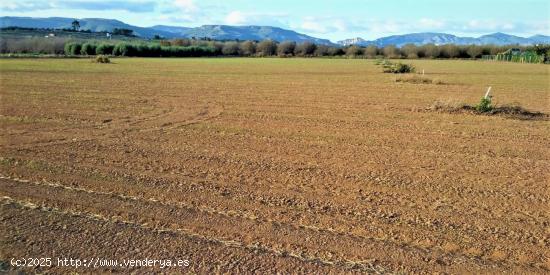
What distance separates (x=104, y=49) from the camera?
346 feet

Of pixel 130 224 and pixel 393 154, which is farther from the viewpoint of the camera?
A: pixel 393 154

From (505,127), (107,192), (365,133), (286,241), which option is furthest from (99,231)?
(505,127)

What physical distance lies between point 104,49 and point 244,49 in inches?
2048

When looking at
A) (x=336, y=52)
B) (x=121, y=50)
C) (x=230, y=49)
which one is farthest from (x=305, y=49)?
(x=121, y=50)

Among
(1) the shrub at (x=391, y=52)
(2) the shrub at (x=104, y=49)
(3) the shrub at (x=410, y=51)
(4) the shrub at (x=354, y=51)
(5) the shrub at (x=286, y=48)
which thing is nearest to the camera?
(2) the shrub at (x=104, y=49)

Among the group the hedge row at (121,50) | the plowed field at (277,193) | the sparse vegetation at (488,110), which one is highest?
the hedge row at (121,50)

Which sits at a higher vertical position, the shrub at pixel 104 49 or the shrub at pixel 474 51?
the shrub at pixel 474 51

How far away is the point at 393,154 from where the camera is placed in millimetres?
11250

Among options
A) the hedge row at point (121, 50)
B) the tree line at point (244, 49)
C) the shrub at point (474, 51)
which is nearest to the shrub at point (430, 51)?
the tree line at point (244, 49)

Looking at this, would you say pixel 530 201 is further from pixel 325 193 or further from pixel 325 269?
pixel 325 269

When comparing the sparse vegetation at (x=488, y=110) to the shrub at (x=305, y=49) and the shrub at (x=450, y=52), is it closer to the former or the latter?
the shrub at (x=450, y=52)

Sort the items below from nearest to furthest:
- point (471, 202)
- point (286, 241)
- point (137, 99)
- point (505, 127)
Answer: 1. point (286, 241)
2. point (471, 202)
3. point (505, 127)
4. point (137, 99)

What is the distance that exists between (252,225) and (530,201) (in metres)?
4.40

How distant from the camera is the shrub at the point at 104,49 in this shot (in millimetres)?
105188
